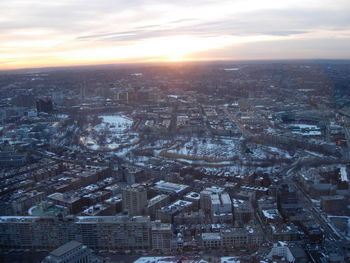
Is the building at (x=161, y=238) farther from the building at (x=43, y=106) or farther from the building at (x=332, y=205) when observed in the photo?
the building at (x=43, y=106)

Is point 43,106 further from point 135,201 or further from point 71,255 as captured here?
point 71,255

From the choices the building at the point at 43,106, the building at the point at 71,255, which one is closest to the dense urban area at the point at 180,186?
the building at the point at 71,255

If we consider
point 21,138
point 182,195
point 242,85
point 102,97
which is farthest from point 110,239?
point 242,85

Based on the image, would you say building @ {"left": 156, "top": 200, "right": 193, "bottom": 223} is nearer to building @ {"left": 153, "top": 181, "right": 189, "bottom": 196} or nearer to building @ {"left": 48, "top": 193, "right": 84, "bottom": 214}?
building @ {"left": 153, "top": 181, "right": 189, "bottom": 196}

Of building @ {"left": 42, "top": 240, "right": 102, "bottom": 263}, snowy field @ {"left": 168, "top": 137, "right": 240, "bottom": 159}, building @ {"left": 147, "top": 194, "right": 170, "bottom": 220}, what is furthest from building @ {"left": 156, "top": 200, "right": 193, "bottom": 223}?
snowy field @ {"left": 168, "top": 137, "right": 240, "bottom": 159}

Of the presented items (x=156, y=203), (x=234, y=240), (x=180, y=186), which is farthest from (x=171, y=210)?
(x=234, y=240)

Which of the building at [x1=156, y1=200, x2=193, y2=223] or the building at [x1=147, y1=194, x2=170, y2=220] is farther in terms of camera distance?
the building at [x1=147, y1=194, x2=170, y2=220]
